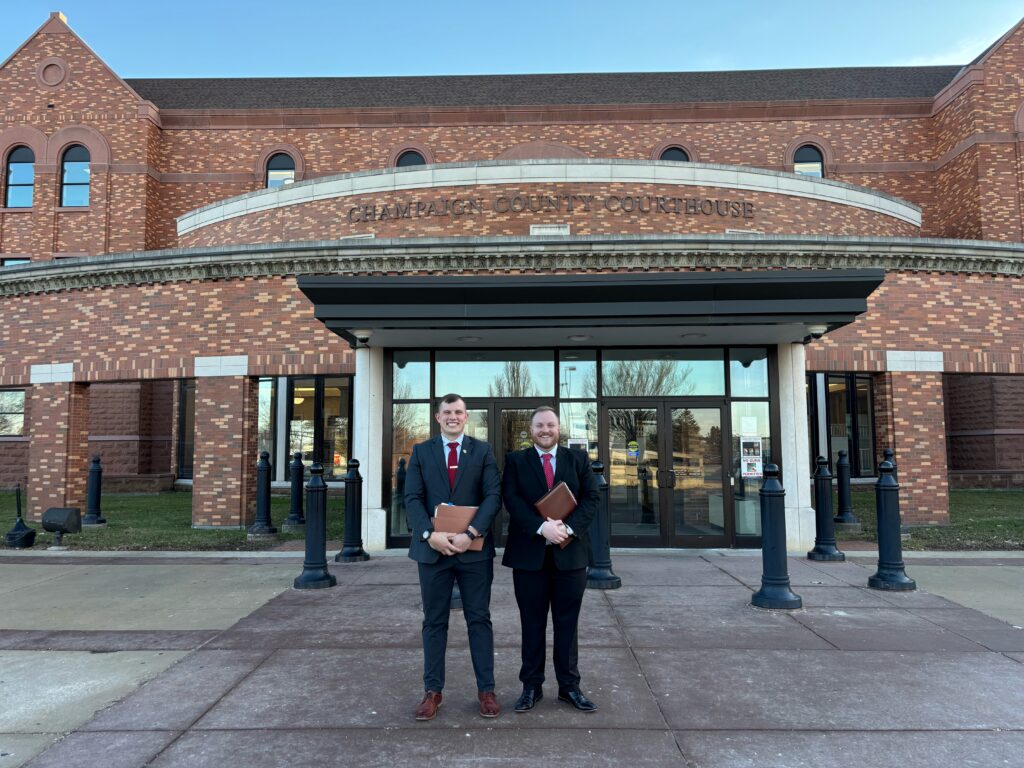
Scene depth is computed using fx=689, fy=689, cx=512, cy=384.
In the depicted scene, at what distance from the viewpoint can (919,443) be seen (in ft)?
41.3

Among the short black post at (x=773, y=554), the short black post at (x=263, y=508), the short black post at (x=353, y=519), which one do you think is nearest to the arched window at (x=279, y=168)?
the short black post at (x=263, y=508)

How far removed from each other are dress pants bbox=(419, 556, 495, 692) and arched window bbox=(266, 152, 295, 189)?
23.1 m

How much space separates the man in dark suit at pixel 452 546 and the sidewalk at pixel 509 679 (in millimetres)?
256

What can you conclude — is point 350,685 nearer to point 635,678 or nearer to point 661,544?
point 635,678

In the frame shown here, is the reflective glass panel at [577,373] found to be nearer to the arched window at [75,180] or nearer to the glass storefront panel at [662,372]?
the glass storefront panel at [662,372]

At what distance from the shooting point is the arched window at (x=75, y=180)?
2325 cm

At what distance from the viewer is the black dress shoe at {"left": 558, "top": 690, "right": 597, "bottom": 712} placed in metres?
4.17

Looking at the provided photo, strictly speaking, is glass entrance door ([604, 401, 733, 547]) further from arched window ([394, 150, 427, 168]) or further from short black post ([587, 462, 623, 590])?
arched window ([394, 150, 427, 168])

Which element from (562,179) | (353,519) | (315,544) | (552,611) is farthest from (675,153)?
(552,611)

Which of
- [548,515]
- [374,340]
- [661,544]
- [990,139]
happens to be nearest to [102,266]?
[374,340]

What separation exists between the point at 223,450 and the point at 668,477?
328 inches

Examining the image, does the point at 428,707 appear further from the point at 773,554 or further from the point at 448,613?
the point at 773,554

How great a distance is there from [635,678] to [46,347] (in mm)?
14123

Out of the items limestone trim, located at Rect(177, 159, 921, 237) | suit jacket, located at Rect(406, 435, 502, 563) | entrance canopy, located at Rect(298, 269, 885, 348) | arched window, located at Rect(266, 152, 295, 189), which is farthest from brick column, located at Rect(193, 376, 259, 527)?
arched window, located at Rect(266, 152, 295, 189)
